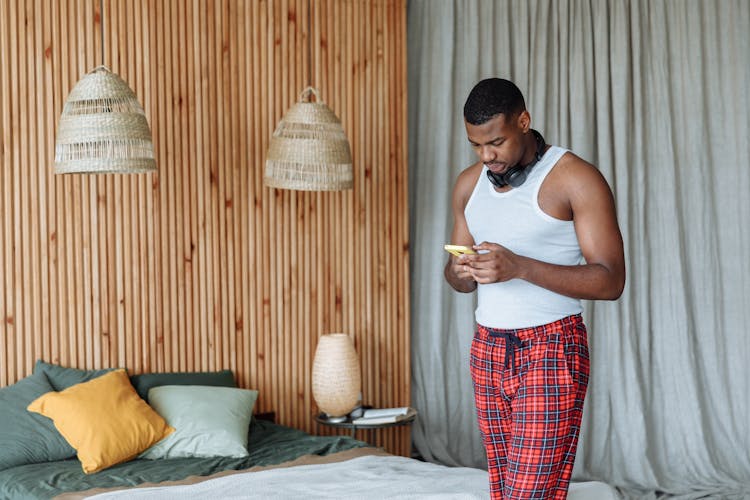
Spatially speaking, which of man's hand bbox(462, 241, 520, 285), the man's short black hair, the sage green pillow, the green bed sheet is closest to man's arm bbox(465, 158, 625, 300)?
man's hand bbox(462, 241, 520, 285)

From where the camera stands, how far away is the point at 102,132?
3.24 m

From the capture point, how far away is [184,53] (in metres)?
4.20

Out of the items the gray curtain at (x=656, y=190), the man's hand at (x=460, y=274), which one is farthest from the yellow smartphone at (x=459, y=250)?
the gray curtain at (x=656, y=190)

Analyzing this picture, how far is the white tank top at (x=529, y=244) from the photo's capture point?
2330 mm

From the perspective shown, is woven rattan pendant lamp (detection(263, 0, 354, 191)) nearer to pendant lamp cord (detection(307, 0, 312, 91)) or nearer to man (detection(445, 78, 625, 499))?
pendant lamp cord (detection(307, 0, 312, 91))

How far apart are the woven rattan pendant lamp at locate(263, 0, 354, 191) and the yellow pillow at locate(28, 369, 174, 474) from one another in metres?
1.14

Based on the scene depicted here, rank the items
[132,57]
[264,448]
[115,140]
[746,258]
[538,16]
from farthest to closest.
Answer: [538,16], [746,258], [132,57], [264,448], [115,140]

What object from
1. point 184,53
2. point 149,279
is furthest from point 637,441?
point 184,53

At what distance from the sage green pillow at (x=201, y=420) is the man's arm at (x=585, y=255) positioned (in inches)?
73.5

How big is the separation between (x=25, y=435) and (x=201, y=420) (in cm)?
71

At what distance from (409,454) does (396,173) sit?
1532 mm

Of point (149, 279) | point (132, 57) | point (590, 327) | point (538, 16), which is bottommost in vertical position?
point (590, 327)

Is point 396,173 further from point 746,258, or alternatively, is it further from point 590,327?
point 746,258

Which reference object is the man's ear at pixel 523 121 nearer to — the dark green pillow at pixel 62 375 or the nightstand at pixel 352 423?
the nightstand at pixel 352 423
